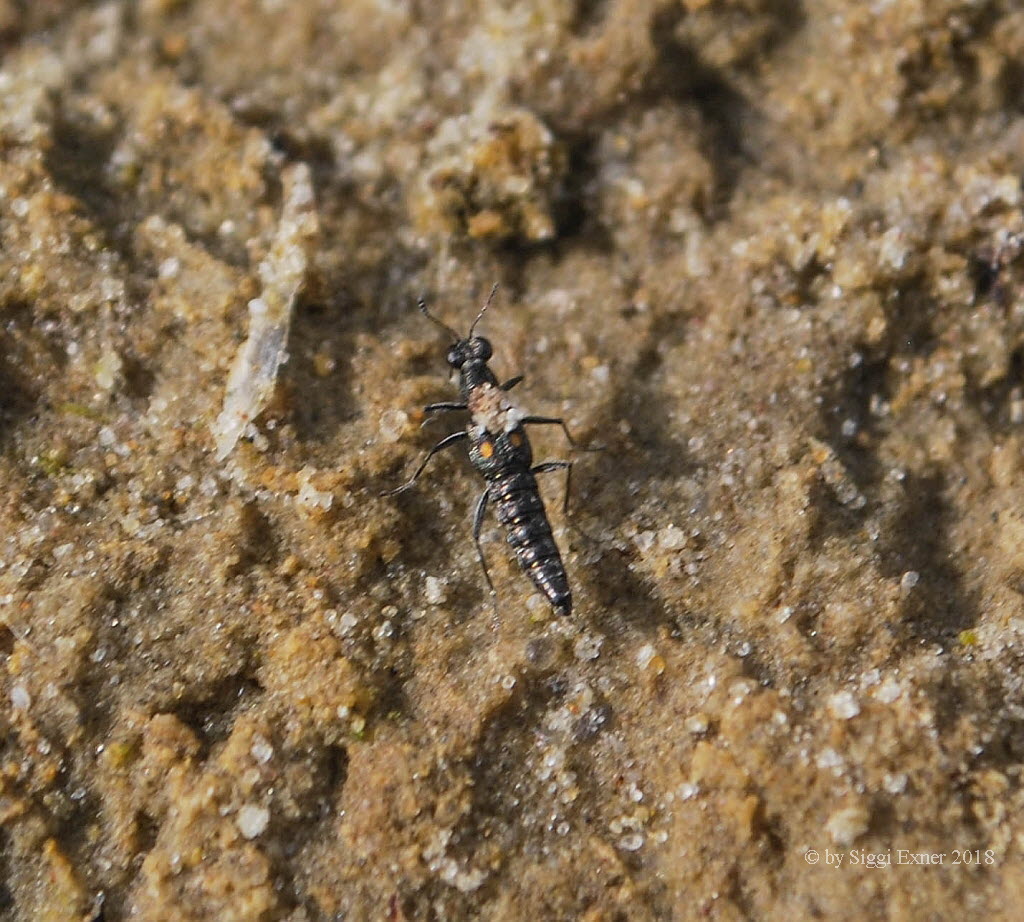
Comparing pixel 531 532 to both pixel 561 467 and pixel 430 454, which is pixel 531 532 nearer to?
pixel 561 467

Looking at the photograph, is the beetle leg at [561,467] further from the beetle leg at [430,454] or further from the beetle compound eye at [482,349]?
the beetle compound eye at [482,349]

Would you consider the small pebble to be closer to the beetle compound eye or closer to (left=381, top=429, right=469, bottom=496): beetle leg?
(left=381, top=429, right=469, bottom=496): beetle leg

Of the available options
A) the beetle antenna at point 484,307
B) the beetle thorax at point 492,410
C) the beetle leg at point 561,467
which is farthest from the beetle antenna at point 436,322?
the beetle leg at point 561,467

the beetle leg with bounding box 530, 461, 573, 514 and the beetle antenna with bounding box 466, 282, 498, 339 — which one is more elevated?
the beetle antenna with bounding box 466, 282, 498, 339

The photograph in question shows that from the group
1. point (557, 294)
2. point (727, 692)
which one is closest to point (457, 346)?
point (557, 294)

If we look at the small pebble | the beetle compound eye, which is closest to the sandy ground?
the small pebble

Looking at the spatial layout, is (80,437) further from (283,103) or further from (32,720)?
(283,103)
